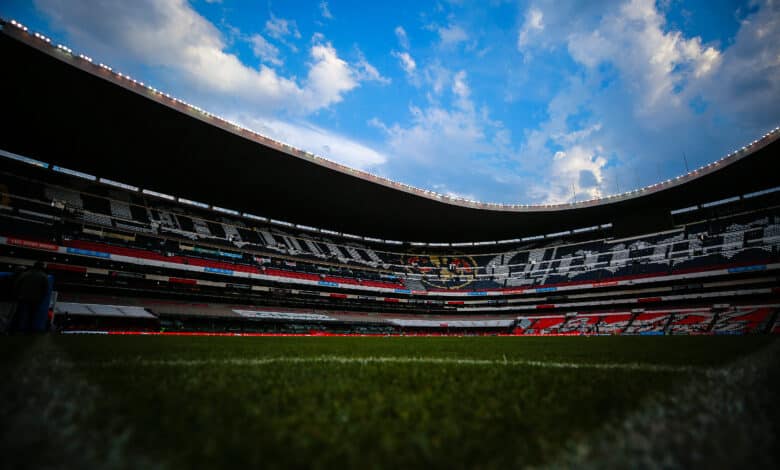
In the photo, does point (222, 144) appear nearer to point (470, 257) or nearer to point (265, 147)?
point (265, 147)

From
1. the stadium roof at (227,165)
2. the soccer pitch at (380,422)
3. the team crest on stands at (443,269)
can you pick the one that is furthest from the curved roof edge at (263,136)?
the soccer pitch at (380,422)

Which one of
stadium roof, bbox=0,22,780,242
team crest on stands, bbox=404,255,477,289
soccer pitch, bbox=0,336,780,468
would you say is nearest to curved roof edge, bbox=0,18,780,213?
stadium roof, bbox=0,22,780,242

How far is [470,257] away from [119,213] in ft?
129

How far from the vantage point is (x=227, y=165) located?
2517cm

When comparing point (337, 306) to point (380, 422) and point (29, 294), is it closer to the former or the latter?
point (29, 294)

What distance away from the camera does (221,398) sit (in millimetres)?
2025

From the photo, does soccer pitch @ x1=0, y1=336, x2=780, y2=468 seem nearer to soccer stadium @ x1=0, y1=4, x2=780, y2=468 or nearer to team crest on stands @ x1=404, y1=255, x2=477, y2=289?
soccer stadium @ x1=0, y1=4, x2=780, y2=468

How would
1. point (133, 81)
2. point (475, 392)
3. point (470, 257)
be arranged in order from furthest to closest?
point (470, 257)
point (133, 81)
point (475, 392)

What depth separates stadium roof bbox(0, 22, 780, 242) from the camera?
681 inches

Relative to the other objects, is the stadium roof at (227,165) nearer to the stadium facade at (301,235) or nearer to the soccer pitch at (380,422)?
the stadium facade at (301,235)

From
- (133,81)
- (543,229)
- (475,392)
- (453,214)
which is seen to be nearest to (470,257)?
(543,229)

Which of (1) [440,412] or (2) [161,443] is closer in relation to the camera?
(2) [161,443]

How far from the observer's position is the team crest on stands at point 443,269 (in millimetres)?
44188

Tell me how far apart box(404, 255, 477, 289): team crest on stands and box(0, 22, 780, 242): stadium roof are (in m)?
6.00
